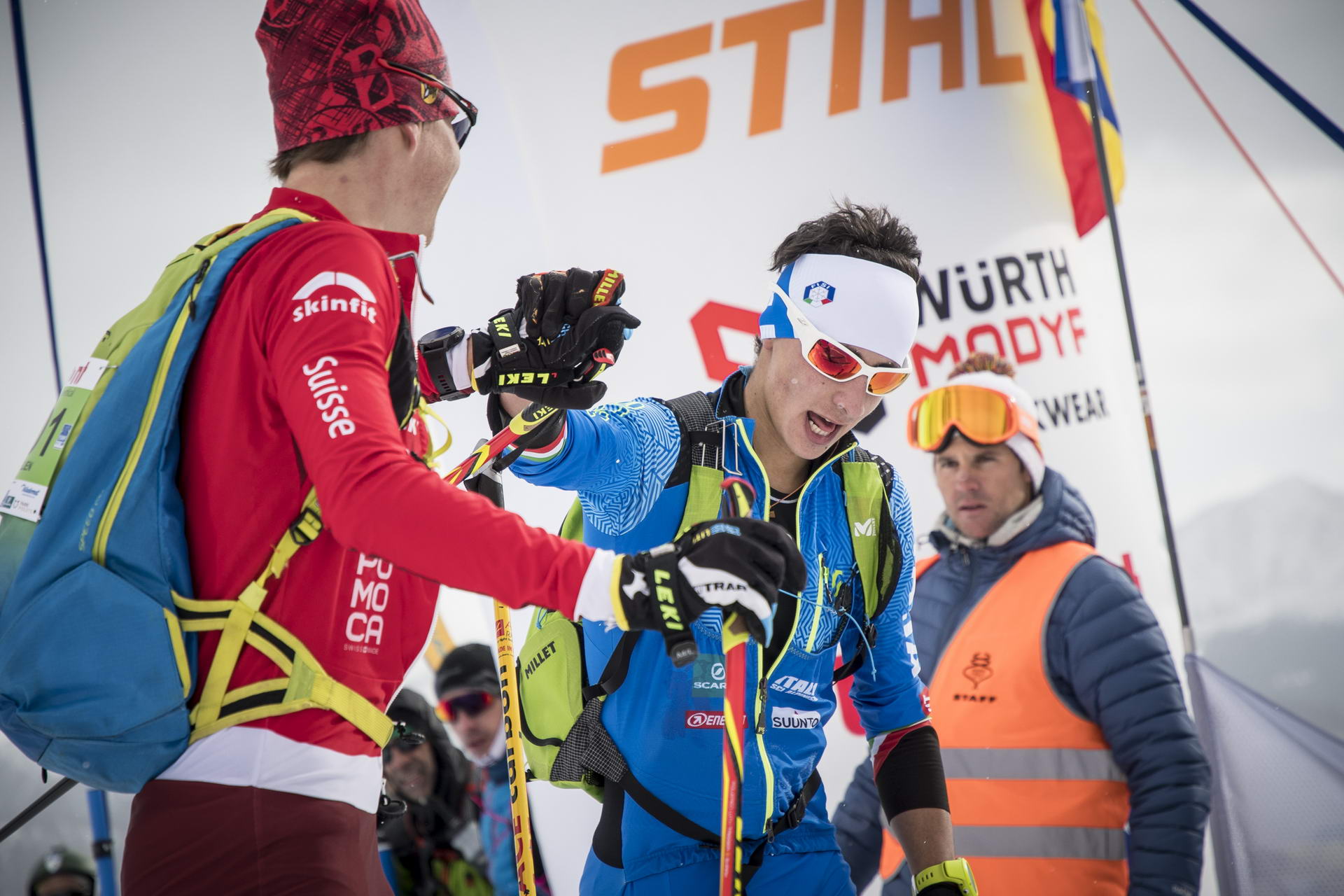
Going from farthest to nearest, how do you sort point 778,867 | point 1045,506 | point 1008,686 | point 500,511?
point 1045,506 → point 1008,686 → point 778,867 → point 500,511

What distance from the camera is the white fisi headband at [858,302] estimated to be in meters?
2.42

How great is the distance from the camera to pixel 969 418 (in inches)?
166

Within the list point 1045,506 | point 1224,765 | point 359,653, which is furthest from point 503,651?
point 1224,765

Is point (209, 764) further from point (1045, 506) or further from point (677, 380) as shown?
point (1045, 506)

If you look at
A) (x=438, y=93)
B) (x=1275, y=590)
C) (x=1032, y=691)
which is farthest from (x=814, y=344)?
(x=1275, y=590)

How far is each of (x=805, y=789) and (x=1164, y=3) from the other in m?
5.22

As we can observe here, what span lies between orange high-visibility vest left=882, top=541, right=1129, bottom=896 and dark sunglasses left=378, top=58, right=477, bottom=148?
9.74 feet

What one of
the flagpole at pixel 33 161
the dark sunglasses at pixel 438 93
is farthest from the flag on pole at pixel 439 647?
the dark sunglasses at pixel 438 93

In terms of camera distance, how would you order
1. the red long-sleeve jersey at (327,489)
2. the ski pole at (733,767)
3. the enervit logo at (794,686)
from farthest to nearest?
1. the enervit logo at (794,686)
2. the ski pole at (733,767)
3. the red long-sleeve jersey at (327,489)

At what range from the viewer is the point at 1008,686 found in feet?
Result: 12.7

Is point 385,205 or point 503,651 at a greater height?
point 385,205

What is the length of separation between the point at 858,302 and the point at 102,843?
238 centimetres

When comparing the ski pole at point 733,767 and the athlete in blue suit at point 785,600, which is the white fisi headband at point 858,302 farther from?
the ski pole at point 733,767

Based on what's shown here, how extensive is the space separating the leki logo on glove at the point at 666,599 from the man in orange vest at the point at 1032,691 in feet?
9.80
